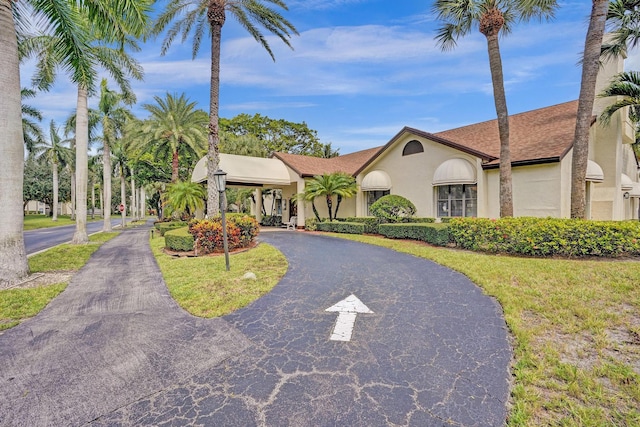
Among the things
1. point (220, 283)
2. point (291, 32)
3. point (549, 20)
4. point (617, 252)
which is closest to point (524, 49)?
point (549, 20)

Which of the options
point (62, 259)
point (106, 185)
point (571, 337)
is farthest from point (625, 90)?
point (106, 185)

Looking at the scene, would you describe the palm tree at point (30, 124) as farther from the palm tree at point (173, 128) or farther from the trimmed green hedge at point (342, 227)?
the trimmed green hedge at point (342, 227)

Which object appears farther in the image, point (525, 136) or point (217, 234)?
point (525, 136)

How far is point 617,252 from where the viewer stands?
862 cm

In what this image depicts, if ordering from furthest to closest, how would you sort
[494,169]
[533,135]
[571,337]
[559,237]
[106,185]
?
[106,185]
[533,135]
[494,169]
[559,237]
[571,337]

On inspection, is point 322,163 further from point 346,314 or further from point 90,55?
point 346,314

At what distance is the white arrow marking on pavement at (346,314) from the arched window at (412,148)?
Result: 553 inches

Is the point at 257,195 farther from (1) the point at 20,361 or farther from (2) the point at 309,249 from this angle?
(1) the point at 20,361

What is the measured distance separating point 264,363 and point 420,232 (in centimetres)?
1112

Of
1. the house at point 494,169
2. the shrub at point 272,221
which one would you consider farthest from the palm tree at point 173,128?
the shrub at point 272,221

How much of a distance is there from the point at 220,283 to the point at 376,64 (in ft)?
49.5

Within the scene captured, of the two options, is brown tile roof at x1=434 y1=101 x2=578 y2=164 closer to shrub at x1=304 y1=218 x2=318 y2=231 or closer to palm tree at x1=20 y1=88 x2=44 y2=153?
shrub at x1=304 y1=218 x2=318 y2=231

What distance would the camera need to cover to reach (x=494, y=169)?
1479 centimetres

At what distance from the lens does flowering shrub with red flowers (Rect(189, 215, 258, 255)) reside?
39.2ft
